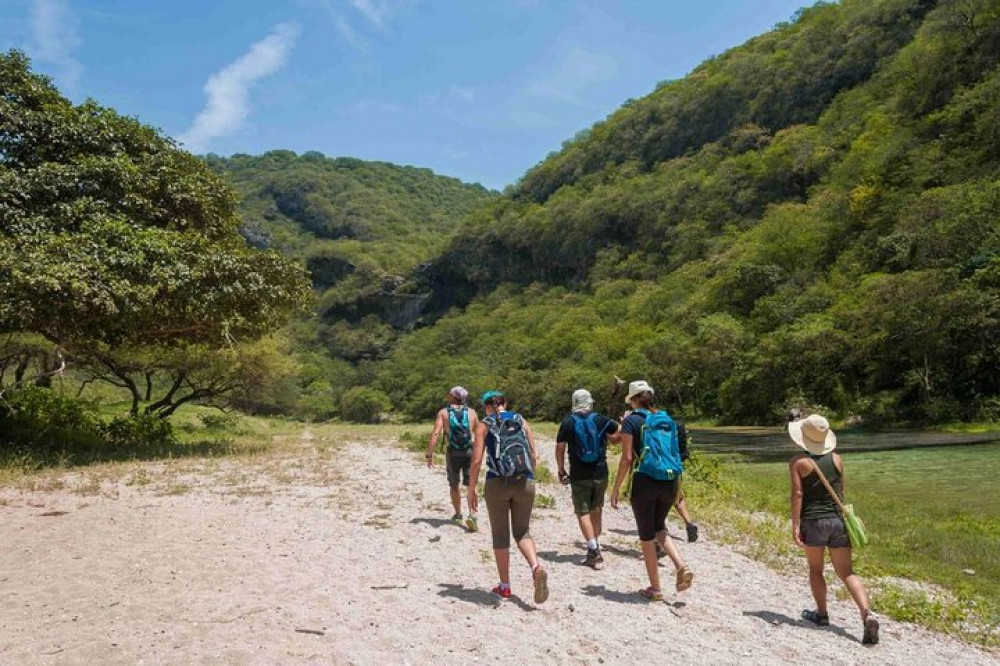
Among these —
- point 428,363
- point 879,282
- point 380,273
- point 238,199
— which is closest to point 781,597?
point 238,199

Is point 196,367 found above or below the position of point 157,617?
above

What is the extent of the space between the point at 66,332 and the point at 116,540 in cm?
961

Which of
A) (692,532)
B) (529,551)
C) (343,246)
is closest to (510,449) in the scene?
(529,551)

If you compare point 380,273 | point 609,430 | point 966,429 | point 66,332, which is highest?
point 380,273

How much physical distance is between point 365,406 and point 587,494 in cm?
8368

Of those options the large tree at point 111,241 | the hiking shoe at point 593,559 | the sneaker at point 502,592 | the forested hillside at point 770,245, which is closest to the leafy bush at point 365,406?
the forested hillside at point 770,245

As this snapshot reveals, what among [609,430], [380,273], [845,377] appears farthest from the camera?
[380,273]

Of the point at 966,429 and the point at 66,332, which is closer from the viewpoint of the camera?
the point at 66,332

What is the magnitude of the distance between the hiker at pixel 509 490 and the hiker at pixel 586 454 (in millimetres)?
1200

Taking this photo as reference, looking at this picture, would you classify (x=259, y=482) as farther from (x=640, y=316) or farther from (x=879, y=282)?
(x=640, y=316)

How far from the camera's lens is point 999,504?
40.5 ft

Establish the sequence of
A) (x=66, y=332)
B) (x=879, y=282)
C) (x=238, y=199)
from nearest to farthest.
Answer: (x=66, y=332), (x=238, y=199), (x=879, y=282)

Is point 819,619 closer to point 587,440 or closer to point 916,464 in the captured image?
point 587,440

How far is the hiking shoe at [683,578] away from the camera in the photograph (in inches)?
250
